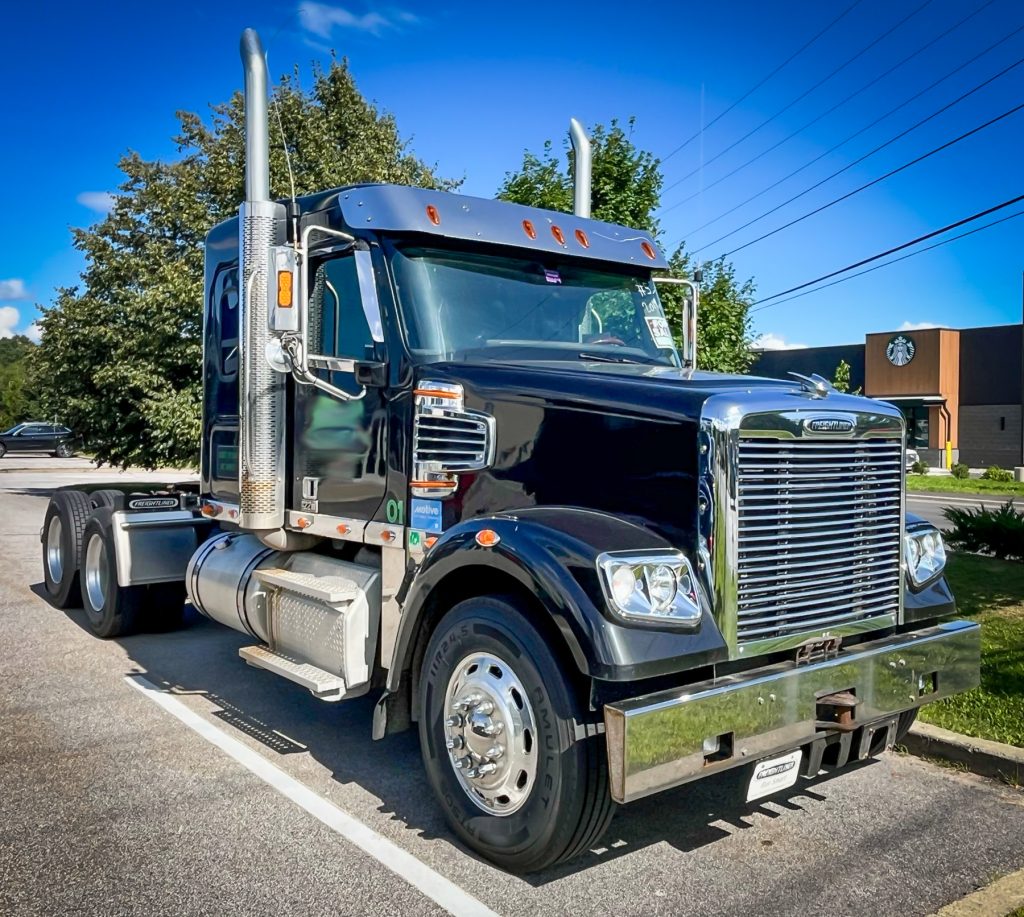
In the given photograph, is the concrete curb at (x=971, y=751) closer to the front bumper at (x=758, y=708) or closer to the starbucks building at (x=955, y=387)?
the front bumper at (x=758, y=708)

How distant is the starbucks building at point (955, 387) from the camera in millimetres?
42750

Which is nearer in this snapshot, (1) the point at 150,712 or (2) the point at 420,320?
(2) the point at 420,320

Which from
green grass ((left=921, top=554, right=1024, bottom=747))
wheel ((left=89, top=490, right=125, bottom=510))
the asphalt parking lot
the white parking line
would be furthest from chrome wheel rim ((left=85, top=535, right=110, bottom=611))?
green grass ((left=921, top=554, right=1024, bottom=747))

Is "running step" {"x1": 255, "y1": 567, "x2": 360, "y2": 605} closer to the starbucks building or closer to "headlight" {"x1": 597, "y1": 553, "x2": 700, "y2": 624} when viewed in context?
"headlight" {"x1": 597, "y1": 553, "x2": 700, "y2": 624}

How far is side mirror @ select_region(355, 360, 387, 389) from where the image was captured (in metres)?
4.77

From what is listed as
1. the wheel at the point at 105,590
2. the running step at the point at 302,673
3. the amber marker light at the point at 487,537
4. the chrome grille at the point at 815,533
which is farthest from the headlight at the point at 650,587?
the wheel at the point at 105,590

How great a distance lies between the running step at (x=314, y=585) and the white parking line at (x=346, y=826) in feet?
2.87

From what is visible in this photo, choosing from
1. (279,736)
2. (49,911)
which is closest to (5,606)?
(279,736)

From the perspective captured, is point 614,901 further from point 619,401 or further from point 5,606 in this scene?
point 5,606

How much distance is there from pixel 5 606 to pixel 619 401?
757 centimetres

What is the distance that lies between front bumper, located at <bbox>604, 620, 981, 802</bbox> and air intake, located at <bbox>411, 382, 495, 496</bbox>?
1450mm

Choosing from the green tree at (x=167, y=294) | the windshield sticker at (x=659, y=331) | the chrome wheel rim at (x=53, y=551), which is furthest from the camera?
the green tree at (x=167, y=294)

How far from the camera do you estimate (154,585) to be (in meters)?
7.78

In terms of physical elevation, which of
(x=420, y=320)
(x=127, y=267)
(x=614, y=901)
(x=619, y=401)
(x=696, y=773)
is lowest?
(x=614, y=901)
